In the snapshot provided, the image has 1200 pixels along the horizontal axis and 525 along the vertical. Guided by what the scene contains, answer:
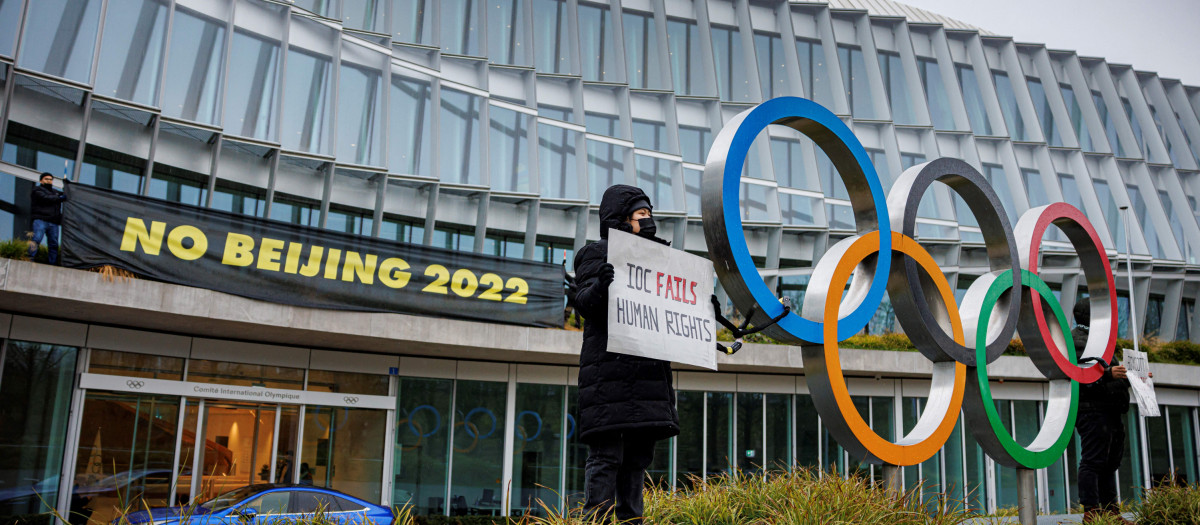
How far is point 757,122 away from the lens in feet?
19.4

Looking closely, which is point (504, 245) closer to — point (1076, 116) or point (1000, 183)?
point (1000, 183)

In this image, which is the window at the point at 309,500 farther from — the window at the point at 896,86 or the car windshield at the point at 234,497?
the window at the point at 896,86

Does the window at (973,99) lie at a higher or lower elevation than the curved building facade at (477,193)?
higher

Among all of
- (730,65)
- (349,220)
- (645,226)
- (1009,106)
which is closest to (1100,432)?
(645,226)

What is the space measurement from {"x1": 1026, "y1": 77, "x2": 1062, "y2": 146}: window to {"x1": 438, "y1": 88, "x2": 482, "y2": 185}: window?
789 inches

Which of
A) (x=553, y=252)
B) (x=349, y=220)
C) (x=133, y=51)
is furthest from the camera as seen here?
(x=553, y=252)

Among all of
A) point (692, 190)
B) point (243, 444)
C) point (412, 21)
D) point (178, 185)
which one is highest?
point (412, 21)

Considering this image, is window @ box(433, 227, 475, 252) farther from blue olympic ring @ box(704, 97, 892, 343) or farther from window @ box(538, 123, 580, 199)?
blue olympic ring @ box(704, 97, 892, 343)

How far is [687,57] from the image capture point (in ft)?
81.8

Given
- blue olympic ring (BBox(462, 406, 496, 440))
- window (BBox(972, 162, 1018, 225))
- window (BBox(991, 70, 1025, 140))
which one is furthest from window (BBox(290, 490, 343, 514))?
window (BBox(991, 70, 1025, 140))

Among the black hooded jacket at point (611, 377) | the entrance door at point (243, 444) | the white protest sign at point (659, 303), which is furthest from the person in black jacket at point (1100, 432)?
the entrance door at point (243, 444)

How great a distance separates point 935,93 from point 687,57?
889 cm

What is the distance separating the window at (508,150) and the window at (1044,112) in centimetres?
1881

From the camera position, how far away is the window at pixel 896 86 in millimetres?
26844
